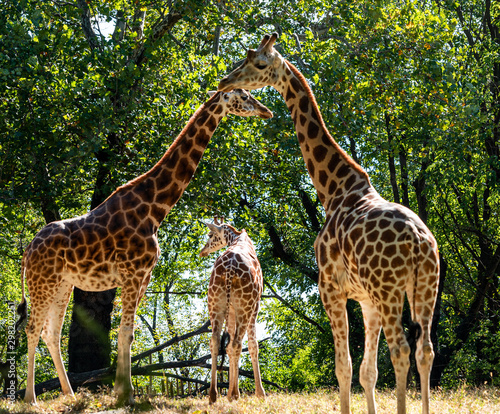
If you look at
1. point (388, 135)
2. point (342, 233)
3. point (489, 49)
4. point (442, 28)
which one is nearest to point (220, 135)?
point (388, 135)

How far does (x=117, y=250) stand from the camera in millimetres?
8320

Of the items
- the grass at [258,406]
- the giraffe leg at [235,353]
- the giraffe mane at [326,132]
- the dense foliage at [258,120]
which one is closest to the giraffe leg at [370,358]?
the grass at [258,406]

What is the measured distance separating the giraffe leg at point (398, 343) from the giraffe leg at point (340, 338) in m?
0.87

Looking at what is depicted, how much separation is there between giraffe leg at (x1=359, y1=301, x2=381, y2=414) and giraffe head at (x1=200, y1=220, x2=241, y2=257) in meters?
5.78

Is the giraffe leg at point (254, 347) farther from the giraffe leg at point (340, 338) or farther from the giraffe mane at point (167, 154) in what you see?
the giraffe leg at point (340, 338)

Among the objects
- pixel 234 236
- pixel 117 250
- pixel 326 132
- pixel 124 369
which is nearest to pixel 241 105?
pixel 326 132

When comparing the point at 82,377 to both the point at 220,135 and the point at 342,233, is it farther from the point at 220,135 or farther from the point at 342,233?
the point at 342,233

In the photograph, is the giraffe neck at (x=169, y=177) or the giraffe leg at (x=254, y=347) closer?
the giraffe neck at (x=169, y=177)

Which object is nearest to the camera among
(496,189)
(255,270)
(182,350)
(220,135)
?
(255,270)

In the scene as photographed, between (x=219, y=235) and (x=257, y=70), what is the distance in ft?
18.7

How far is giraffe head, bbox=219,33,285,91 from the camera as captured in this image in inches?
310

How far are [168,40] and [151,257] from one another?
7808mm

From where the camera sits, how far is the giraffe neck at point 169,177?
8.62 meters

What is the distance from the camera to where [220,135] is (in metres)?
13.8
